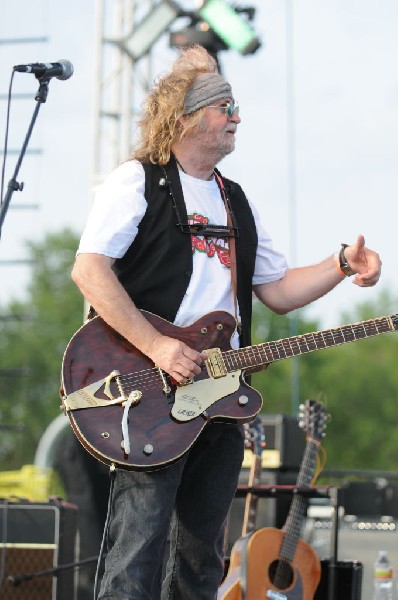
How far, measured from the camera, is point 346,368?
1874 inches

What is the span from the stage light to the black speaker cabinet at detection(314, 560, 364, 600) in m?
4.70

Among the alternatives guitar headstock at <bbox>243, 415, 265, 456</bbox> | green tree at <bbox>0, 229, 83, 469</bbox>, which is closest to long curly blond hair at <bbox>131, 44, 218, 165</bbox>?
guitar headstock at <bbox>243, 415, 265, 456</bbox>

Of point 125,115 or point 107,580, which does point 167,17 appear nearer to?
point 125,115

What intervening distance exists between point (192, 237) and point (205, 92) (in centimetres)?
52

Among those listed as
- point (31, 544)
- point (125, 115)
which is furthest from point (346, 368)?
point (31, 544)

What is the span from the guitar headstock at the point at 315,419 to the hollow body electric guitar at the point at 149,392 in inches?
86.9

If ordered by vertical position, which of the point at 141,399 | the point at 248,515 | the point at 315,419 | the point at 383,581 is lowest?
the point at 383,581

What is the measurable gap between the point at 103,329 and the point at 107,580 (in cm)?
78

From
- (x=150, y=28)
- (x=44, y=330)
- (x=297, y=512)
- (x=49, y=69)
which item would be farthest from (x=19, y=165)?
(x=44, y=330)

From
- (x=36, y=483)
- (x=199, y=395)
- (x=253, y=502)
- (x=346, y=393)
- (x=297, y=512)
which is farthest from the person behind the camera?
(x=346, y=393)

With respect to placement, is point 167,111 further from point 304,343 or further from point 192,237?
point 304,343

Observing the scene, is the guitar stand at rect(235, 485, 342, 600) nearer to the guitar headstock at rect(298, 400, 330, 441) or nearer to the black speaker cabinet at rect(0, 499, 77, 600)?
the guitar headstock at rect(298, 400, 330, 441)

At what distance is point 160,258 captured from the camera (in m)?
3.66

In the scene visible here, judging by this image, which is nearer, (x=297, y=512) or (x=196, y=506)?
(x=196, y=506)
